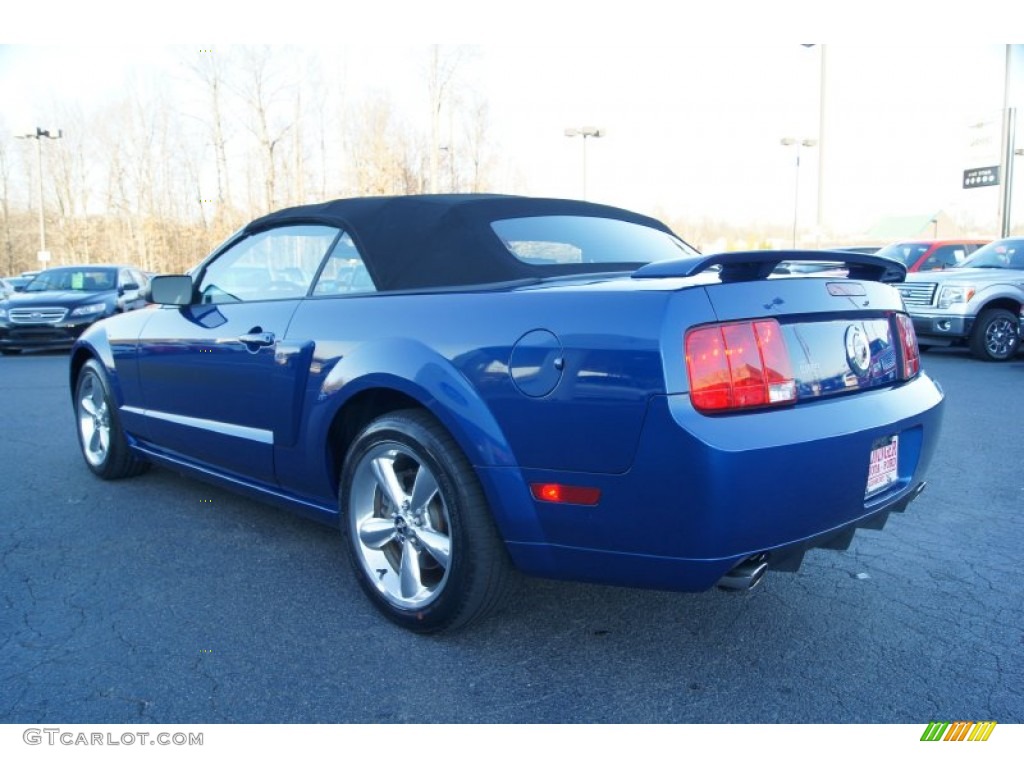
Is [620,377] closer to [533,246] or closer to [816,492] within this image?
[816,492]

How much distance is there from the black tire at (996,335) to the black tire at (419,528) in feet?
34.2

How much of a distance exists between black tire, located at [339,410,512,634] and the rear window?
34.6 inches

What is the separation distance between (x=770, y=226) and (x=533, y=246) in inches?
1839

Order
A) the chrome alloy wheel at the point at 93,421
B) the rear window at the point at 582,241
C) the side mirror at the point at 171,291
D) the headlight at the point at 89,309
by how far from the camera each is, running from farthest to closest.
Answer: the headlight at the point at 89,309 → the chrome alloy wheel at the point at 93,421 → the side mirror at the point at 171,291 → the rear window at the point at 582,241

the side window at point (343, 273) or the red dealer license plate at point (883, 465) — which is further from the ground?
the side window at point (343, 273)

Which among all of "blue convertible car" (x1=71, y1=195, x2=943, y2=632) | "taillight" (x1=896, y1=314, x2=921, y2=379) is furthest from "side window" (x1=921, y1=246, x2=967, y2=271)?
"taillight" (x1=896, y1=314, x2=921, y2=379)

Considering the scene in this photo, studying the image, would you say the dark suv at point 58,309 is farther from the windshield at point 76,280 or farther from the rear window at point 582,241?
the rear window at point 582,241

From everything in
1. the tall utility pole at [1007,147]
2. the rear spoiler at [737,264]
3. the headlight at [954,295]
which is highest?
the tall utility pole at [1007,147]

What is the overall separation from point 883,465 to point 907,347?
22.1 inches

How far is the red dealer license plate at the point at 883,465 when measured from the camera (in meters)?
2.55

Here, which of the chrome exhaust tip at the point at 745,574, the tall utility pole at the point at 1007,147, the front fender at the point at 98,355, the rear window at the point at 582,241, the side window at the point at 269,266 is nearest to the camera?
the chrome exhaust tip at the point at 745,574

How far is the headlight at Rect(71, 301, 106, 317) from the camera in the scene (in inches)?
537

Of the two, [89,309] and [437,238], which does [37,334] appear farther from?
[437,238]

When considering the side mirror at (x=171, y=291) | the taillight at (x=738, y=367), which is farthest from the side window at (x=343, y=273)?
the taillight at (x=738, y=367)
